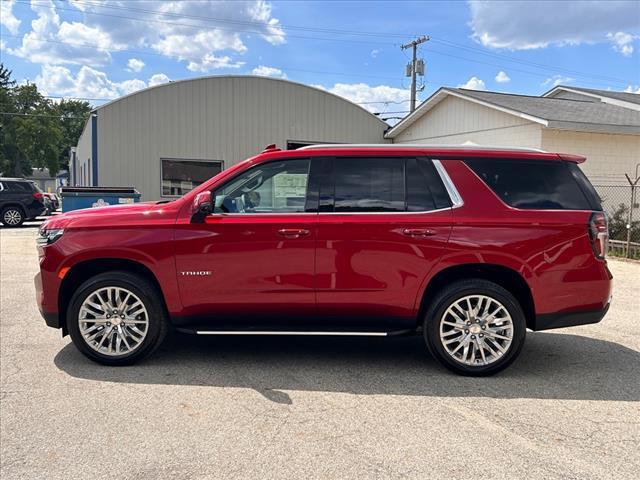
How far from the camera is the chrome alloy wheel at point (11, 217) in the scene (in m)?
20.1

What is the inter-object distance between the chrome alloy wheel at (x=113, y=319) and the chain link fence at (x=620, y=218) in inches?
427

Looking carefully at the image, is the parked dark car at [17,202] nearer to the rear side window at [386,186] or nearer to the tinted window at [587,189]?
the rear side window at [386,186]

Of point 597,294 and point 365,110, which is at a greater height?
point 365,110

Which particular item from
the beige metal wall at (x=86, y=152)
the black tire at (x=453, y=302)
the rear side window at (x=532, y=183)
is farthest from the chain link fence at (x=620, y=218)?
the beige metal wall at (x=86, y=152)

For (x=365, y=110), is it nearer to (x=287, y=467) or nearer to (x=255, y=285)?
(x=255, y=285)

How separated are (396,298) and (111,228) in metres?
2.44

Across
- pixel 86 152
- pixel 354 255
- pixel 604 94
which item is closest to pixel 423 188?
pixel 354 255

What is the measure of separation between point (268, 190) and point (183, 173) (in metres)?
14.9

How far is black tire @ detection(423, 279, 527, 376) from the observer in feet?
14.7

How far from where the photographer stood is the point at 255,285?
4.53 m

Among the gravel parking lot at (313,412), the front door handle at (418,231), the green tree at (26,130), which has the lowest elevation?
the gravel parking lot at (313,412)

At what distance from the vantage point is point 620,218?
13914mm

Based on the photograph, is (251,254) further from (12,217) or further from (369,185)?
(12,217)

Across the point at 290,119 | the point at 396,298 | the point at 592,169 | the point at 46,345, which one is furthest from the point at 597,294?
the point at 290,119
